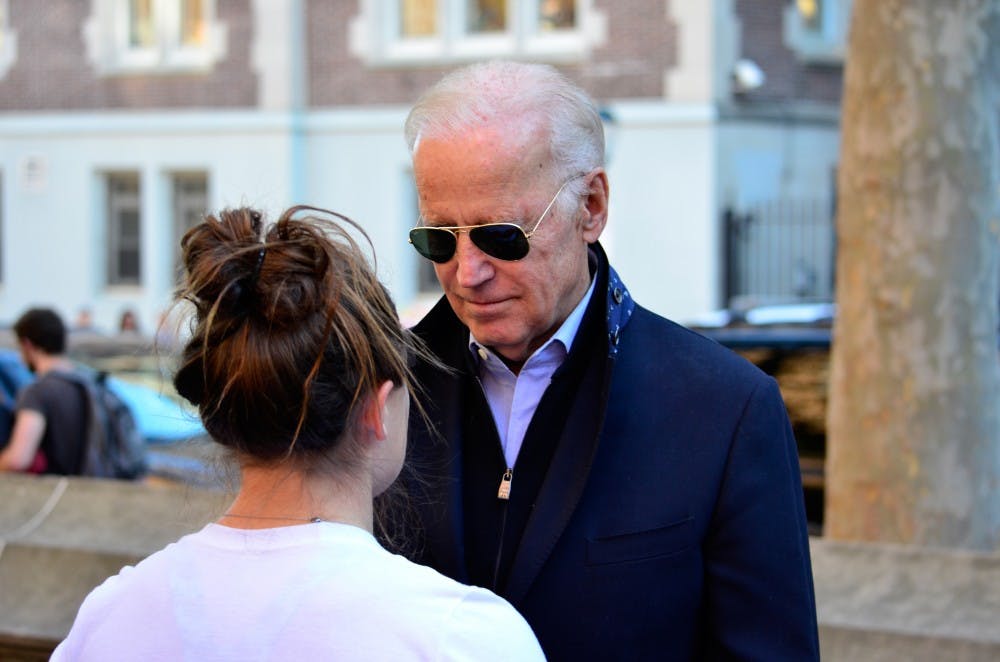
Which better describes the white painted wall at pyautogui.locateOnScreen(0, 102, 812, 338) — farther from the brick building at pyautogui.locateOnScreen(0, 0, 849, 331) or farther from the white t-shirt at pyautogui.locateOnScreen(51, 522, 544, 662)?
the white t-shirt at pyautogui.locateOnScreen(51, 522, 544, 662)

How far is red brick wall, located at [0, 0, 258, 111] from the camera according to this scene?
20406mm

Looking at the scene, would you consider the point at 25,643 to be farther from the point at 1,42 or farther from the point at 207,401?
the point at 1,42

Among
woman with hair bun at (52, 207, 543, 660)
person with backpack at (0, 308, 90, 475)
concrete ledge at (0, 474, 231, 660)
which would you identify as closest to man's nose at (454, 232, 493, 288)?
woman with hair bun at (52, 207, 543, 660)

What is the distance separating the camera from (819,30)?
765 inches

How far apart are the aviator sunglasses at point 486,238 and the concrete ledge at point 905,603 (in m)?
1.76

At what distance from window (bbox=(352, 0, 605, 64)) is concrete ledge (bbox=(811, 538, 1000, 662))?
50.5 ft

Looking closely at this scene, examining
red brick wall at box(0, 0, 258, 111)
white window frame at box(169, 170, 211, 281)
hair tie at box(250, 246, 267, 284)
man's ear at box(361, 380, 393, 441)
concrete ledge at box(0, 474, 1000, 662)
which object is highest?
red brick wall at box(0, 0, 258, 111)

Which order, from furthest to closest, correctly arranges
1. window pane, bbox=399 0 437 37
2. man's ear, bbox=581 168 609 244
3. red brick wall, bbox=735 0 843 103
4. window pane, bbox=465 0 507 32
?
window pane, bbox=399 0 437 37, window pane, bbox=465 0 507 32, red brick wall, bbox=735 0 843 103, man's ear, bbox=581 168 609 244

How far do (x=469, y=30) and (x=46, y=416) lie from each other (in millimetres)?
13872

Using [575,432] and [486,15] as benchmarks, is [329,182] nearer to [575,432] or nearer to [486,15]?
[486,15]

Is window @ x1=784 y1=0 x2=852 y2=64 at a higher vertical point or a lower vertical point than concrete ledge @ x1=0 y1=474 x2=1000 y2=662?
higher

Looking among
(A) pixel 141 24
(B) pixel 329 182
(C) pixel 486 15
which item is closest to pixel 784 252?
(C) pixel 486 15

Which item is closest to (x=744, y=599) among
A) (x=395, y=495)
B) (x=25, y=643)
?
(x=395, y=495)

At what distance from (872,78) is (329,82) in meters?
15.6
